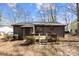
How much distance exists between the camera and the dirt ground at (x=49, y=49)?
6.66ft

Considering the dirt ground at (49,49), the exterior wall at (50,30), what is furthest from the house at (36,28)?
the dirt ground at (49,49)

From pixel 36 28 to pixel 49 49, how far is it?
11.0 inches

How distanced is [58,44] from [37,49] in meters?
0.24

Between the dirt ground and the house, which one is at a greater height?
the house

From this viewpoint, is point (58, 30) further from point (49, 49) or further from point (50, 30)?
point (49, 49)

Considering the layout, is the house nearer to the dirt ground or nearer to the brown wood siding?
the brown wood siding

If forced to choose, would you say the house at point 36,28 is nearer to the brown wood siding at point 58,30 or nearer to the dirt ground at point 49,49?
the brown wood siding at point 58,30

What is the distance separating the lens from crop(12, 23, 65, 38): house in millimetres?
2045

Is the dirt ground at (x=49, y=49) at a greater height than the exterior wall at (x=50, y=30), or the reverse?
the exterior wall at (x=50, y=30)

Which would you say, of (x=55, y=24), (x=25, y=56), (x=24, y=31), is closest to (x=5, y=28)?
(x=24, y=31)

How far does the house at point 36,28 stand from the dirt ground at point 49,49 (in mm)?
112

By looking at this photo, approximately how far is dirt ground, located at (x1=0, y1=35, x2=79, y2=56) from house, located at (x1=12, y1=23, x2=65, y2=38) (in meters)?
0.11

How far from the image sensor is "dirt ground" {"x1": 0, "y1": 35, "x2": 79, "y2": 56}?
2.03 meters

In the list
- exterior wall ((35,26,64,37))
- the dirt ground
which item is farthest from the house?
the dirt ground
